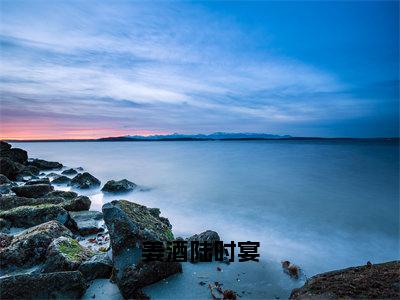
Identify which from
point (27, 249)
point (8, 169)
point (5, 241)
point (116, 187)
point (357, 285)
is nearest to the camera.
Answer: point (357, 285)

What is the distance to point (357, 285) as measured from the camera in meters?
4.55

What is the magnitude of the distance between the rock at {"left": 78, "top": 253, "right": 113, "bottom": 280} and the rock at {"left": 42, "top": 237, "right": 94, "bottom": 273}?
0.47 ft

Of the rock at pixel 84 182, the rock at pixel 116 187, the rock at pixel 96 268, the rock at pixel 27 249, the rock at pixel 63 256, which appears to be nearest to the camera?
the rock at pixel 63 256

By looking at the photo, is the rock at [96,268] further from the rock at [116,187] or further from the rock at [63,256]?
the rock at [116,187]

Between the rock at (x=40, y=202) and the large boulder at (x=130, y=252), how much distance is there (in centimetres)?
512

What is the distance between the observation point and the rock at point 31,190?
11.6 metres

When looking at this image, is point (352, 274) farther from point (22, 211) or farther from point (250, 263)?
point (22, 211)

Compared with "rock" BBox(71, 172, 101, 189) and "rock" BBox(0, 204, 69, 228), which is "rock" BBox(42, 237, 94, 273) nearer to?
"rock" BBox(0, 204, 69, 228)

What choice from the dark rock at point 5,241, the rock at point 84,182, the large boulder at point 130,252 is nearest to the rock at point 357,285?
the large boulder at point 130,252

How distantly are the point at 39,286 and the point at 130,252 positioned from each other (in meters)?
1.61

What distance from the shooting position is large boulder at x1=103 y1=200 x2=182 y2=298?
532 centimetres

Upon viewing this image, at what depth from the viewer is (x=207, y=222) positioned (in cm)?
1092

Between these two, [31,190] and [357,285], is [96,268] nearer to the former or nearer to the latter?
[357,285]

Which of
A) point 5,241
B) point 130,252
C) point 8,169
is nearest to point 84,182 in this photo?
point 8,169
